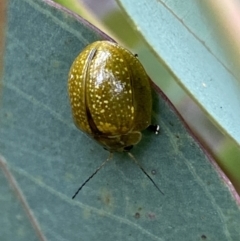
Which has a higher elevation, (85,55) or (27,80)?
(85,55)

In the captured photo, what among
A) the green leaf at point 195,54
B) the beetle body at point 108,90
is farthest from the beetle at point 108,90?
the green leaf at point 195,54

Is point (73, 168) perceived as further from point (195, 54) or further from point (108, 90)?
point (195, 54)

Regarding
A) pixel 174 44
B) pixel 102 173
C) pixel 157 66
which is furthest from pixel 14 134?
pixel 174 44

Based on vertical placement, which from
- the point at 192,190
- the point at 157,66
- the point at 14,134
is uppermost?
the point at 157,66

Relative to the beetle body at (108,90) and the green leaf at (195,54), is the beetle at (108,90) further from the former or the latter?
the green leaf at (195,54)

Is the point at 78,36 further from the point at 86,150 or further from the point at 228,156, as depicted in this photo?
the point at 228,156

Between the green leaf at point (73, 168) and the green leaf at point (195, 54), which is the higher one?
the green leaf at point (195, 54)

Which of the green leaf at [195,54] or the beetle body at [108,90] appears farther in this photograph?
the beetle body at [108,90]
